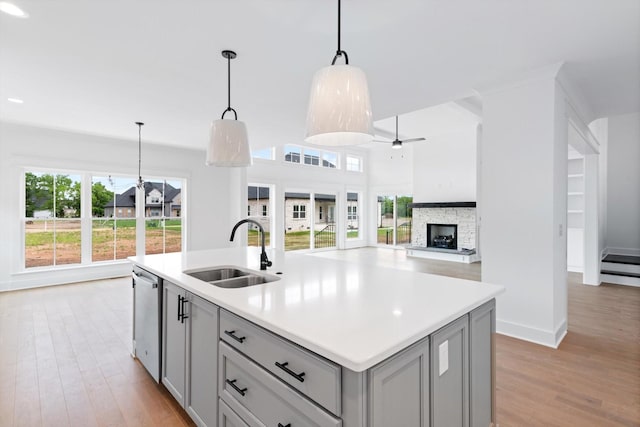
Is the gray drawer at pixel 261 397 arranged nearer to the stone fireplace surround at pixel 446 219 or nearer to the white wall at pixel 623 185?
the stone fireplace surround at pixel 446 219

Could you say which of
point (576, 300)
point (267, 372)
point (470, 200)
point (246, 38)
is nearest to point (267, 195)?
point (470, 200)

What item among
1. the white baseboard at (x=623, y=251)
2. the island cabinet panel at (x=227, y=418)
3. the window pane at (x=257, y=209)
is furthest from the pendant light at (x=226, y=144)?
the white baseboard at (x=623, y=251)

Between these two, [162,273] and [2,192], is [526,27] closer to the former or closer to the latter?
[162,273]

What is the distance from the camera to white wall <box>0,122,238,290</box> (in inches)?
197

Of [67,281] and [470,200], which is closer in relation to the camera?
[67,281]

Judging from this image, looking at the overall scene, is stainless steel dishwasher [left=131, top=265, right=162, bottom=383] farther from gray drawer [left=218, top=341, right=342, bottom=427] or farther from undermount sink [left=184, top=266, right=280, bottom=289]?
gray drawer [left=218, top=341, right=342, bottom=427]

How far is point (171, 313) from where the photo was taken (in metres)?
2.04

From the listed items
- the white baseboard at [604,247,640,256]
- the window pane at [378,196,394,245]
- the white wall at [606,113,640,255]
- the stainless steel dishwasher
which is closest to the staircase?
the white baseboard at [604,247,640,256]

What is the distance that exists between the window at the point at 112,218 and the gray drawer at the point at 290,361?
18.8 ft

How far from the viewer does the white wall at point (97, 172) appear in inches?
197

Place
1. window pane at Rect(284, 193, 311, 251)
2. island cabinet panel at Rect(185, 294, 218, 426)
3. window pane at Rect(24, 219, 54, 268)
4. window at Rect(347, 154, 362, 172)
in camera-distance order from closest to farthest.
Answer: island cabinet panel at Rect(185, 294, 218, 426) → window pane at Rect(24, 219, 54, 268) → window pane at Rect(284, 193, 311, 251) → window at Rect(347, 154, 362, 172)

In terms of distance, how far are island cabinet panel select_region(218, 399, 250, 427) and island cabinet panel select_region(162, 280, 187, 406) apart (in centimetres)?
46

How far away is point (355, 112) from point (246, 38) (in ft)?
5.20

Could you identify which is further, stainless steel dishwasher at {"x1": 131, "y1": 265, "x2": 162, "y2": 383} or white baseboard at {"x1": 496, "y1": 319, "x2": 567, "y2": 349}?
white baseboard at {"x1": 496, "y1": 319, "x2": 567, "y2": 349}
